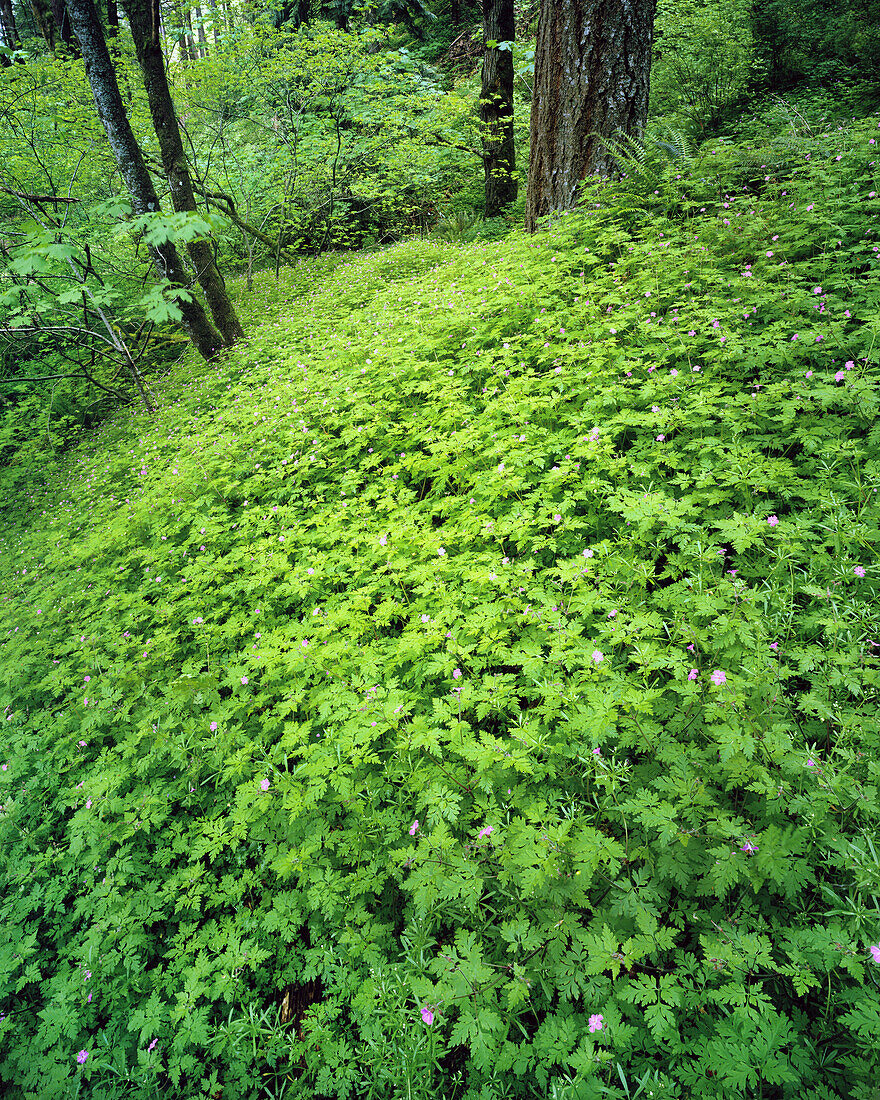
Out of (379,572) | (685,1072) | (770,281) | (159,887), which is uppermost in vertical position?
(770,281)

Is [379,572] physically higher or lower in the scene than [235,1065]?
higher

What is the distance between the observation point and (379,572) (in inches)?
120

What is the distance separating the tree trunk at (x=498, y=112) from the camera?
8.63m

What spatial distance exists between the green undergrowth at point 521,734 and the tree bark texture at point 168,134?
18.4 ft

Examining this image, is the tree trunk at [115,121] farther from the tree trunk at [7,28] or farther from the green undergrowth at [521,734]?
the tree trunk at [7,28]

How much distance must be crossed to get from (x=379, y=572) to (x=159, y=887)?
2.07m

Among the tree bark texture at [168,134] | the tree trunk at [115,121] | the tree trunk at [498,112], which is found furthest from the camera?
the tree trunk at [498,112]

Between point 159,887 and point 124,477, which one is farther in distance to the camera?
point 124,477

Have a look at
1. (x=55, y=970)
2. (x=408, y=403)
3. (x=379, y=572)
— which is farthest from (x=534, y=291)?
(x=55, y=970)

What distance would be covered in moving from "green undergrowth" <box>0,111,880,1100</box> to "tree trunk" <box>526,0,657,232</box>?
136cm

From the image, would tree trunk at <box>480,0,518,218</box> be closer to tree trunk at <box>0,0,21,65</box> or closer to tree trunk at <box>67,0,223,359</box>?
tree trunk at <box>67,0,223,359</box>

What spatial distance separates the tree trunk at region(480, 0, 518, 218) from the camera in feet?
28.3

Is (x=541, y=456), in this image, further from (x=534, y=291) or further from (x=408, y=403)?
(x=534, y=291)

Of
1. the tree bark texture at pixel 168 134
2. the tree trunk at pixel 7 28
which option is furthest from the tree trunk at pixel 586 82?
the tree trunk at pixel 7 28
